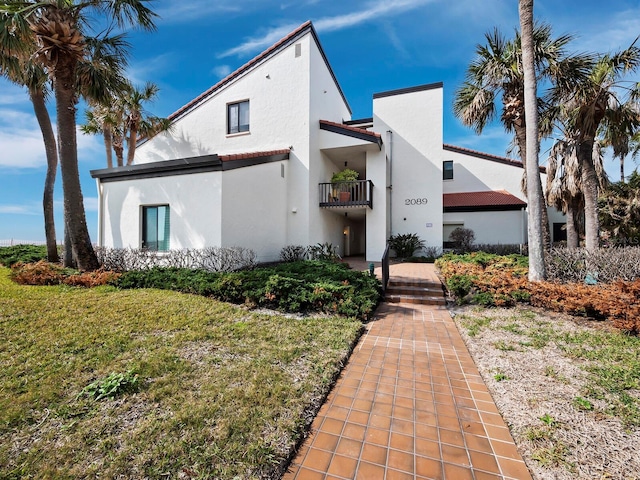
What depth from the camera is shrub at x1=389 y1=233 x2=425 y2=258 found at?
14797 millimetres

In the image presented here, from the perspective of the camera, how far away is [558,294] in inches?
231

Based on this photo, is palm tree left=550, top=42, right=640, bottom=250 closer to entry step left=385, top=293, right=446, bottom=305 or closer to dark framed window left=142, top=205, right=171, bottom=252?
entry step left=385, top=293, right=446, bottom=305

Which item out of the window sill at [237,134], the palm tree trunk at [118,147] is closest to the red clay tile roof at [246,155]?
the window sill at [237,134]

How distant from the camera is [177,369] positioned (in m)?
3.47

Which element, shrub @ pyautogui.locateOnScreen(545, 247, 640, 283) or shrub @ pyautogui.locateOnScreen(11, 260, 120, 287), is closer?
shrub @ pyautogui.locateOnScreen(545, 247, 640, 283)

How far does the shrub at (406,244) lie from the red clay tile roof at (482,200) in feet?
15.8

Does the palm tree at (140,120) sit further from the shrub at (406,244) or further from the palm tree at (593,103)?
the palm tree at (593,103)

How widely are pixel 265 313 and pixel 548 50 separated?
40.8 feet

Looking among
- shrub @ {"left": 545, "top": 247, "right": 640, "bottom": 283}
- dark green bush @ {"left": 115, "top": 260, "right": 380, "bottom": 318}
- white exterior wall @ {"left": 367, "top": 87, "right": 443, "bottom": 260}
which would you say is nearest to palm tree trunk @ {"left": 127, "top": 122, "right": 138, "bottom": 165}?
dark green bush @ {"left": 115, "top": 260, "right": 380, "bottom": 318}

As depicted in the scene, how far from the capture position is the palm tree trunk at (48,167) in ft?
37.9

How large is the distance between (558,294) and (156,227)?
11.9m

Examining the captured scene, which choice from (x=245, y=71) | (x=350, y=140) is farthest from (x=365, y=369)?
(x=245, y=71)

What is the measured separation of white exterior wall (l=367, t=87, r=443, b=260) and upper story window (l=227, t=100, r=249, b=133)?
7.58 m

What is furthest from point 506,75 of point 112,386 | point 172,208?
point 112,386
